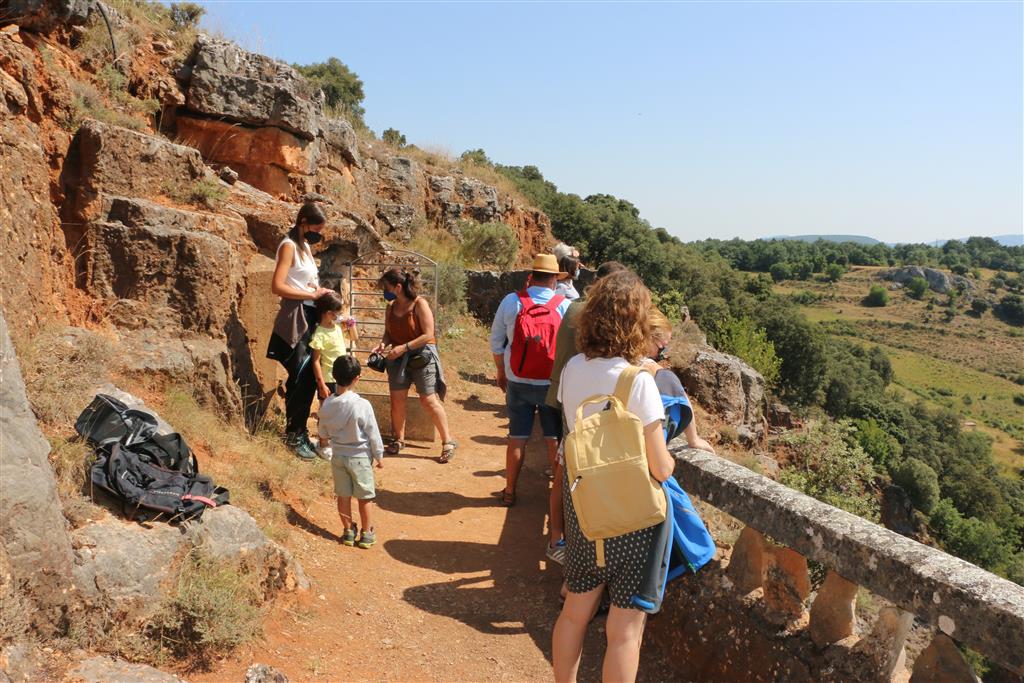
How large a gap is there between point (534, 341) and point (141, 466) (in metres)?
2.58

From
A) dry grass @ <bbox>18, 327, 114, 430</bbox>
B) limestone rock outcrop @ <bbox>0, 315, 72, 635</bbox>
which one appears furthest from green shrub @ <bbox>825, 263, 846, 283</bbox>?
limestone rock outcrop @ <bbox>0, 315, 72, 635</bbox>

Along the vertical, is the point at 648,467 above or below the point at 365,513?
above

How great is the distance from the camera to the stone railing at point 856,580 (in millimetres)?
2443

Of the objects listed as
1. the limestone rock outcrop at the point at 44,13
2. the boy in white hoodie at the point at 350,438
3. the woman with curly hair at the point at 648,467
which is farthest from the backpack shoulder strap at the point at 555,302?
the limestone rock outcrop at the point at 44,13

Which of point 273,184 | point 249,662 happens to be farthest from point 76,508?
point 273,184

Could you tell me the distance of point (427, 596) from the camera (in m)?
4.50

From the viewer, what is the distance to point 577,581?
282 centimetres

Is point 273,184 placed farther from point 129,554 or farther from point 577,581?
point 577,581

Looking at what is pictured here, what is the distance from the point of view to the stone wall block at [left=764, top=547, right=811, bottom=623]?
3.30m

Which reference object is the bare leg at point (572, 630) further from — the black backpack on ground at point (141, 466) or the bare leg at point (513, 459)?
the bare leg at point (513, 459)

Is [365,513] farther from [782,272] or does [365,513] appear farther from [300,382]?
[782,272]

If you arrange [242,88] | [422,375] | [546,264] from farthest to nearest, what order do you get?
1. [242,88]
2. [422,375]
3. [546,264]

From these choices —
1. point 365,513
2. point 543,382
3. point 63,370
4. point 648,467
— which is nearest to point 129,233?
point 63,370

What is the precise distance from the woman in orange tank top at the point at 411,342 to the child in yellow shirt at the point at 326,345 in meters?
0.51
